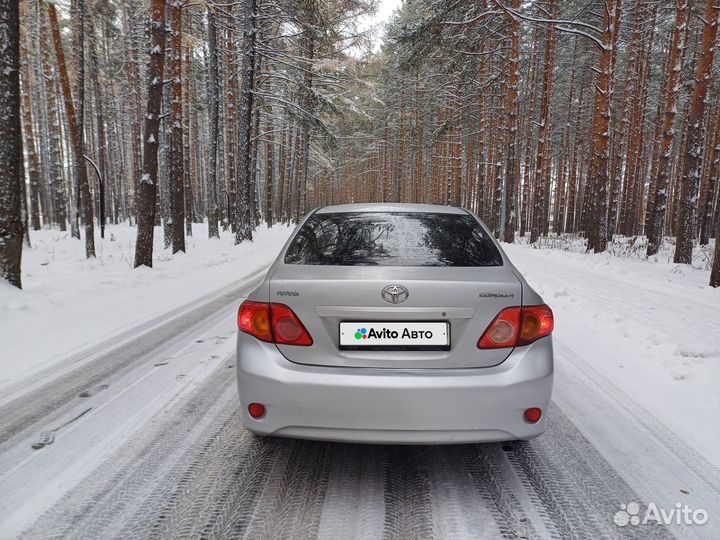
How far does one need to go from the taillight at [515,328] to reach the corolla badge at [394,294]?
458mm

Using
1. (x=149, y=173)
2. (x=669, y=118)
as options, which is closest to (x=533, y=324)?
(x=149, y=173)

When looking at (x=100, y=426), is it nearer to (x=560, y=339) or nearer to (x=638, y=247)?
(x=560, y=339)

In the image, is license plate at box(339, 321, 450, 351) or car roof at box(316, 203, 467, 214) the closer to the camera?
license plate at box(339, 321, 450, 351)

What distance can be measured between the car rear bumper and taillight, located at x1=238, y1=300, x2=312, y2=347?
0.13 meters

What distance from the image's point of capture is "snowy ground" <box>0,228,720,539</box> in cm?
203

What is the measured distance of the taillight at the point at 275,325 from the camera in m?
2.23

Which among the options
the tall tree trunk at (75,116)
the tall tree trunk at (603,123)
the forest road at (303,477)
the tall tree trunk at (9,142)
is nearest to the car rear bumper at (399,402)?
the forest road at (303,477)

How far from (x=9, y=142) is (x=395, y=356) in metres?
7.45

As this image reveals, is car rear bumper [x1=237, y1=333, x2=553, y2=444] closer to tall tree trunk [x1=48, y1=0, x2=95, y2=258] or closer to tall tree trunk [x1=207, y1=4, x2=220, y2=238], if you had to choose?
tall tree trunk [x1=48, y1=0, x2=95, y2=258]

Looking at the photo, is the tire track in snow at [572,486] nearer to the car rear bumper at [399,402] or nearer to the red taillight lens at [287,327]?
the car rear bumper at [399,402]

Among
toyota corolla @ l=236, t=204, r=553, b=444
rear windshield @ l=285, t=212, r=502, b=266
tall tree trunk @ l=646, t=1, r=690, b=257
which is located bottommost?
toyota corolla @ l=236, t=204, r=553, b=444

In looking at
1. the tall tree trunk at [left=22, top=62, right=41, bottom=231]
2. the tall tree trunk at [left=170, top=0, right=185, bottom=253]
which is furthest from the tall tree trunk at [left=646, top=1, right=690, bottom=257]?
the tall tree trunk at [left=22, top=62, right=41, bottom=231]

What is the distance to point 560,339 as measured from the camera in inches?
203

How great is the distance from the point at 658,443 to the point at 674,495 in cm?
59
